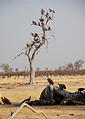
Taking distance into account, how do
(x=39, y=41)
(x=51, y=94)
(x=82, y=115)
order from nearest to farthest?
1. (x=82, y=115)
2. (x=51, y=94)
3. (x=39, y=41)

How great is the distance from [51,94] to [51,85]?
10.9 inches

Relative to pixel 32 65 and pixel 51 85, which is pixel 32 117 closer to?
pixel 51 85

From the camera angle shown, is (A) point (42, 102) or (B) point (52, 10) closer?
(A) point (42, 102)

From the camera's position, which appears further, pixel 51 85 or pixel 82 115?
pixel 51 85

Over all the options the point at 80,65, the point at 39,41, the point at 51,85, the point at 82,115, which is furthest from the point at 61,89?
the point at 80,65

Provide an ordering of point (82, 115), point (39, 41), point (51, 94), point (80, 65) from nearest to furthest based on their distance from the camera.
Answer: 1. point (82, 115)
2. point (51, 94)
3. point (39, 41)
4. point (80, 65)

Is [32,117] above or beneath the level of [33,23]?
beneath

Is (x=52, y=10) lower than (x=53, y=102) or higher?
higher

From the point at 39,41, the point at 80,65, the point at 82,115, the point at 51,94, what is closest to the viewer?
the point at 82,115

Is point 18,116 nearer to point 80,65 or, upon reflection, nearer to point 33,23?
point 33,23

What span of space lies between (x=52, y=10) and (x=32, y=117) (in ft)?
85.6

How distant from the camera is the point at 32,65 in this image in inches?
1342

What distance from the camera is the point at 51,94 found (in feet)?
33.0

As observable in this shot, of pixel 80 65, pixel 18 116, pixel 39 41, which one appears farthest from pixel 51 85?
pixel 80 65
